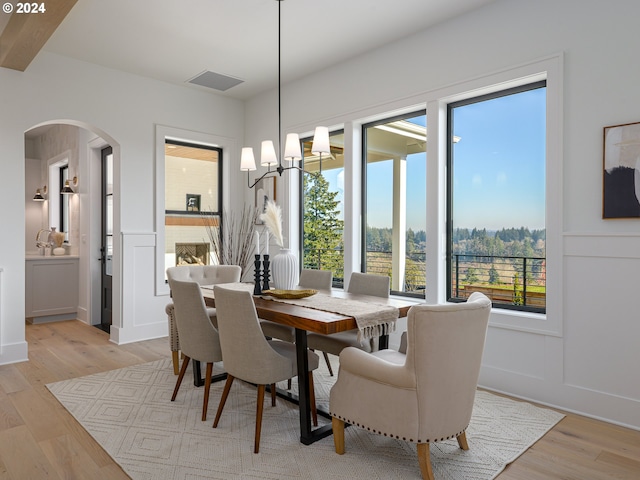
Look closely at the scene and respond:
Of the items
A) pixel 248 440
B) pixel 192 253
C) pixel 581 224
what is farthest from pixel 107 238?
pixel 581 224

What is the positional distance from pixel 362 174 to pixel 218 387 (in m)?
2.51

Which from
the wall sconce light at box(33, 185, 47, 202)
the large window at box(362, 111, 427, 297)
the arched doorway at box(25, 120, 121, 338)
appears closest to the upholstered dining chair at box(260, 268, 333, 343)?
the large window at box(362, 111, 427, 297)

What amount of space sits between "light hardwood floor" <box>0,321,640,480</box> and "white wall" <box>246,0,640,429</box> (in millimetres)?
310

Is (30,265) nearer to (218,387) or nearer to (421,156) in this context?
(218,387)

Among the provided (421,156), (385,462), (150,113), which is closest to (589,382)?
(385,462)

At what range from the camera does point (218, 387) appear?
344cm

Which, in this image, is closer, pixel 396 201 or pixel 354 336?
pixel 354 336

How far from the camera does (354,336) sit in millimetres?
3176

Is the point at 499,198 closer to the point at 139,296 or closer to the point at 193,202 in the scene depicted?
the point at 193,202

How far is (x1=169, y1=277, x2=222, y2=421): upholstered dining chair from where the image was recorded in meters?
2.88

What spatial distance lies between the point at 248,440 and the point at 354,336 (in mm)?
1011

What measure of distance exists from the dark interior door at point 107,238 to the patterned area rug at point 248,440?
2.33 metres

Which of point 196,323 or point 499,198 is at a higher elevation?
point 499,198

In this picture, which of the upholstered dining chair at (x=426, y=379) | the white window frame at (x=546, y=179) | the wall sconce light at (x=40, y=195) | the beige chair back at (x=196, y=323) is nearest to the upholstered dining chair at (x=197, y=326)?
the beige chair back at (x=196, y=323)
